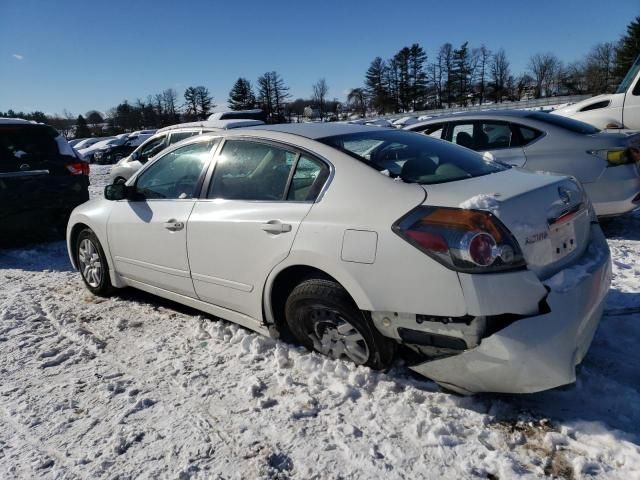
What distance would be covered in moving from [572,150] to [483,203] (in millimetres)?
3939

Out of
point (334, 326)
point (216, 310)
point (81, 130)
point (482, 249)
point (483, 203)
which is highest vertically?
point (483, 203)

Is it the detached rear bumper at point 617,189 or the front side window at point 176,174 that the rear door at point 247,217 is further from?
the detached rear bumper at point 617,189

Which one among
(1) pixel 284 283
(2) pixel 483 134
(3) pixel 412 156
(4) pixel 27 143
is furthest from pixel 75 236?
(2) pixel 483 134

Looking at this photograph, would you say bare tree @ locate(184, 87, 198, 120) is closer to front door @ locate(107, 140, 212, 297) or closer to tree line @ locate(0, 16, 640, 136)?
tree line @ locate(0, 16, 640, 136)

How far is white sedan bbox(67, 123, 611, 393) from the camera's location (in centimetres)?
230

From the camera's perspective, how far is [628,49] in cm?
5100

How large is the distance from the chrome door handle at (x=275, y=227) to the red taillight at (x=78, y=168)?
4.96m

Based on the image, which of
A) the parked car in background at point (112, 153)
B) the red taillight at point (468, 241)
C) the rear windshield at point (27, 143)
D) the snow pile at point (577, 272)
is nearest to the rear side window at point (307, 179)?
the red taillight at point (468, 241)

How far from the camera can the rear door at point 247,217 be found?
3004mm

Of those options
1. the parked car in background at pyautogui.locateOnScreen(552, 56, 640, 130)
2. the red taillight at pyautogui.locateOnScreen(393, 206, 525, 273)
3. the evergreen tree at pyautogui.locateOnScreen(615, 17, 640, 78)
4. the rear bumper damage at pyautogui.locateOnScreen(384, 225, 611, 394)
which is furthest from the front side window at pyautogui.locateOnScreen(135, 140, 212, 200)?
the evergreen tree at pyautogui.locateOnScreen(615, 17, 640, 78)

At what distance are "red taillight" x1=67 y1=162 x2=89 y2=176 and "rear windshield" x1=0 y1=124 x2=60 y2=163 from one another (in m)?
0.23

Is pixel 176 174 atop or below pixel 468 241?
atop

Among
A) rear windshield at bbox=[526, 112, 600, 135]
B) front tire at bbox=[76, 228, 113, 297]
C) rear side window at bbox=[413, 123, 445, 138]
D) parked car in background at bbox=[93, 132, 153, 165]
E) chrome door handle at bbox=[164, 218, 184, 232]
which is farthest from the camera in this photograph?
parked car in background at bbox=[93, 132, 153, 165]

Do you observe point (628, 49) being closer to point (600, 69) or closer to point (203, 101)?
point (600, 69)
